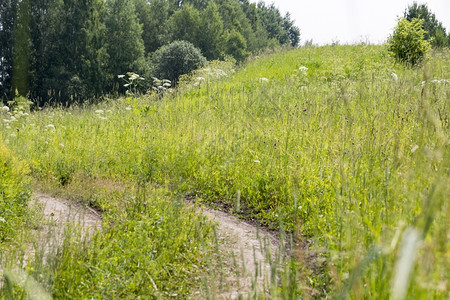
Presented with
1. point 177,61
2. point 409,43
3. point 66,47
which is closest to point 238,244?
point 409,43

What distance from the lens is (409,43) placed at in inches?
497

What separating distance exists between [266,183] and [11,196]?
3000 millimetres

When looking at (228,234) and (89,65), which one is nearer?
(228,234)

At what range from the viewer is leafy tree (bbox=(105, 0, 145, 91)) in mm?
38781

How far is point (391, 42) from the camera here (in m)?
13.4

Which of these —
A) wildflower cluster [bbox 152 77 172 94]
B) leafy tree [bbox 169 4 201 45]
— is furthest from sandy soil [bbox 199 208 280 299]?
leafy tree [bbox 169 4 201 45]

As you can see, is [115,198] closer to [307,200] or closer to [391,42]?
[307,200]

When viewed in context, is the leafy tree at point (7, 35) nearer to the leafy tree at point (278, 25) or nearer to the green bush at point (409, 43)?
the green bush at point (409, 43)

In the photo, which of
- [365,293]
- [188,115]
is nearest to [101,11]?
[188,115]

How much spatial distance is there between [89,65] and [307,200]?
33.2 m

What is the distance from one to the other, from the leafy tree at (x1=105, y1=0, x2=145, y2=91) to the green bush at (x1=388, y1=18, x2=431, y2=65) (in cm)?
2928

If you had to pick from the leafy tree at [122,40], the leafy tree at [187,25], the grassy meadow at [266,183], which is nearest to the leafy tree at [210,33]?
the leafy tree at [187,25]

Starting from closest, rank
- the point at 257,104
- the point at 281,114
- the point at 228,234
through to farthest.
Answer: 1. the point at 228,234
2. the point at 281,114
3. the point at 257,104

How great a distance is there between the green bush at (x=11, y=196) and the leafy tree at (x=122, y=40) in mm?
34555
